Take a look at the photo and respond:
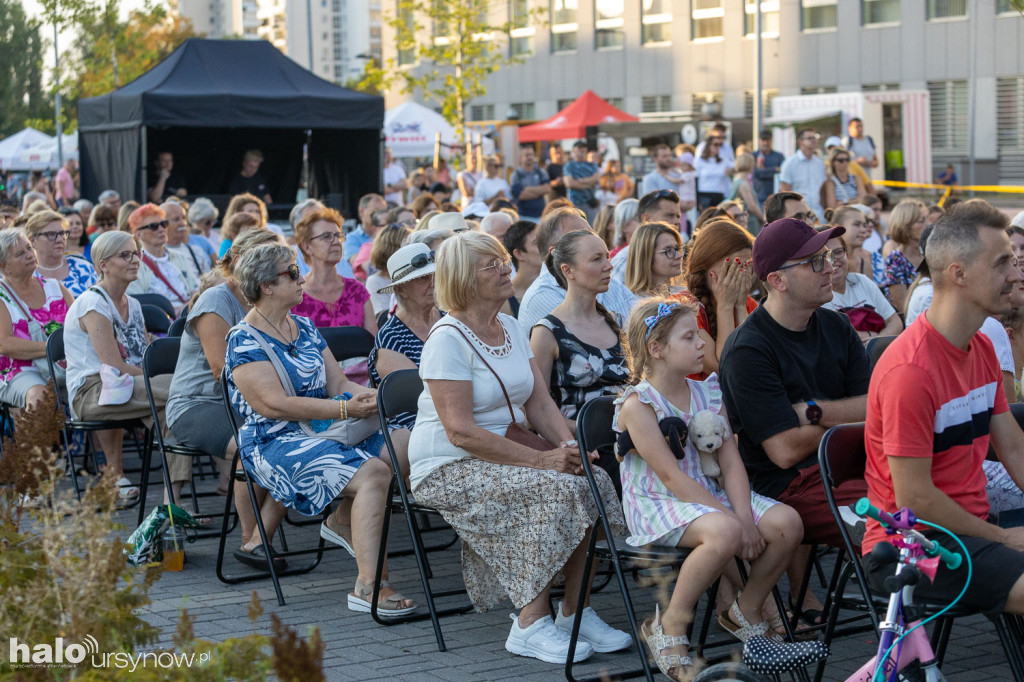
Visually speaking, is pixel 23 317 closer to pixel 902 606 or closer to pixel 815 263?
pixel 815 263

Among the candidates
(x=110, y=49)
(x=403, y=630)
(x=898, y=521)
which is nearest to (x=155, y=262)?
(x=403, y=630)

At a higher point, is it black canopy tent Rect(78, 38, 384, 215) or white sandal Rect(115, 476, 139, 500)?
black canopy tent Rect(78, 38, 384, 215)

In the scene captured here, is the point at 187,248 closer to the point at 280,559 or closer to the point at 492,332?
the point at 280,559

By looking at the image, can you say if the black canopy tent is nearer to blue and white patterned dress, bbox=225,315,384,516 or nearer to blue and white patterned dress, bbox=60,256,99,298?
blue and white patterned dress, bbox=60,256,99,298

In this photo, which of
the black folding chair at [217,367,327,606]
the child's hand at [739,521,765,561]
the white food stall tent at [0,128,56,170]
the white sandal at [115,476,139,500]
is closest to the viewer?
the child's hand at [739,521,765,561]

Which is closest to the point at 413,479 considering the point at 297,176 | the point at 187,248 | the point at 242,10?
the point at 187,248

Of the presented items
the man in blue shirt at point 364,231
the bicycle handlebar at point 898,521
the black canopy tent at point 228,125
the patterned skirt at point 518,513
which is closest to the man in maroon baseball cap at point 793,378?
the patterned skirt at point 518,513

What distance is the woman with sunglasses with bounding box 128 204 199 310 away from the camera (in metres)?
9.52

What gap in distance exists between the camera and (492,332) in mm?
5027

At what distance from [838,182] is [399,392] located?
1030cm

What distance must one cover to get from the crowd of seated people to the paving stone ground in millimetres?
121

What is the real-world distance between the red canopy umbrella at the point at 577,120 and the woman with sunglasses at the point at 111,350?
75.0 feet

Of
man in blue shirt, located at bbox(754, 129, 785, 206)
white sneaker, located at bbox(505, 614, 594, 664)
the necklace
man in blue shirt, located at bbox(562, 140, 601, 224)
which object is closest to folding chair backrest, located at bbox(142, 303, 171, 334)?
the necklace

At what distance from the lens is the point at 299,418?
552 centimetres
